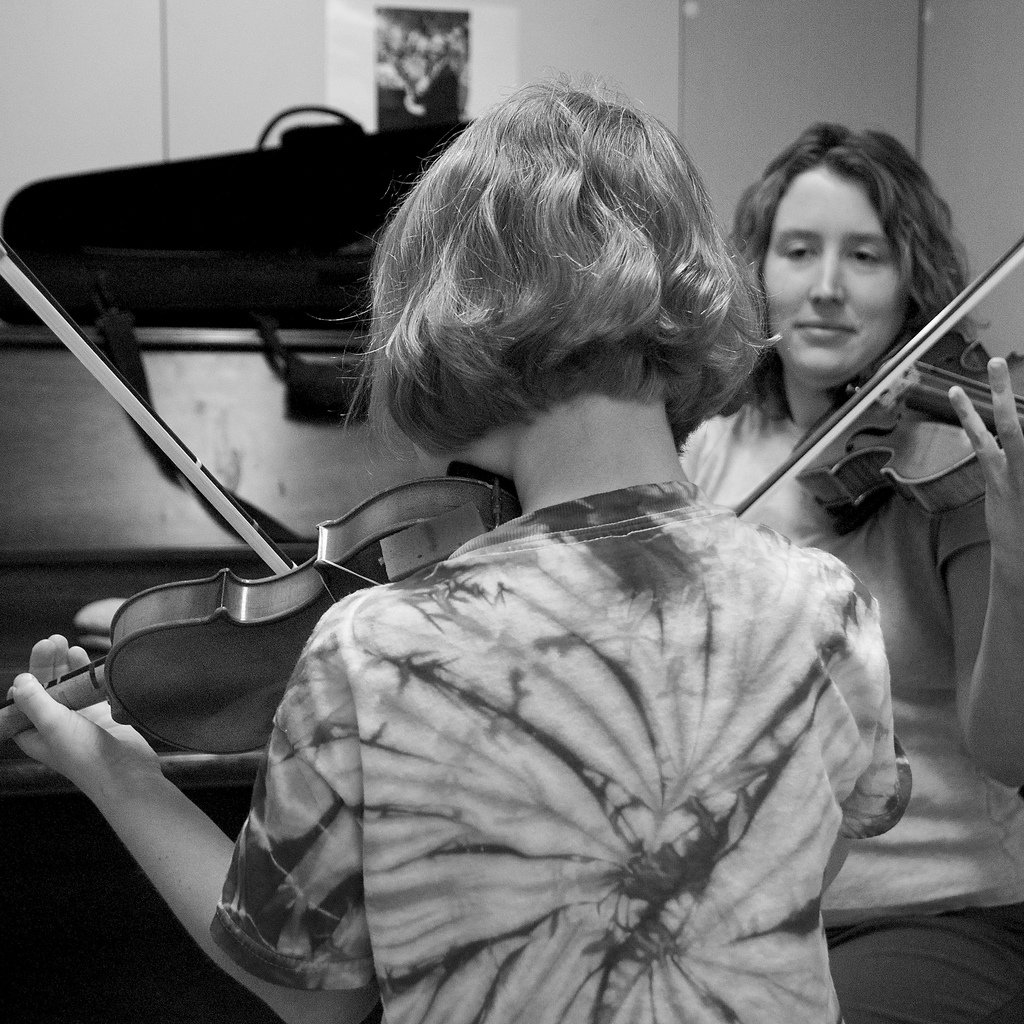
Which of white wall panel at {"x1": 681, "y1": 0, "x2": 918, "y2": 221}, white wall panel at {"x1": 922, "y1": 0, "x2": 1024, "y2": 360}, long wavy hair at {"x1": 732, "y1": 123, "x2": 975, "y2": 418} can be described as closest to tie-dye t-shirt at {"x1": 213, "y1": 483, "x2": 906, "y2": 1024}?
long wavy hair at {"x1": 732, "y1": 123, "x2": 975, "y2": 418}

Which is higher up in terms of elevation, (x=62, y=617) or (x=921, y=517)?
(x=921, y=517)

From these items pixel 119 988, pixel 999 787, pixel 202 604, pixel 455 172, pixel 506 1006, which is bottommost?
pixel 119 988

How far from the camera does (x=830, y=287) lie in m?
1.33

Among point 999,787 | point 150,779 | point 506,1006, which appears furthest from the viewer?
point 999,787

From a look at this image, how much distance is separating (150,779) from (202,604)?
0.43ft

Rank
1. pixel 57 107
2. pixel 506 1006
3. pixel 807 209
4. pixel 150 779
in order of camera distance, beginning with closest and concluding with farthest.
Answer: pixel 506 1006, pixel 150 779, pixel 807 209, pixel 57 107

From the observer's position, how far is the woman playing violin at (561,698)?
63 cm

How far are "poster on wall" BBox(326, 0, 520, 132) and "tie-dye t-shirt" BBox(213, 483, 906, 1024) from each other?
2.02m

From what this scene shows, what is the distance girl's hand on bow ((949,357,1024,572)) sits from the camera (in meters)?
1.03

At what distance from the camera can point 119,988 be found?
1.27 m

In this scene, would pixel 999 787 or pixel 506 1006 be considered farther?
pixel 999 787

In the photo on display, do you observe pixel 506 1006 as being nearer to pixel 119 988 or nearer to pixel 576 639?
pixel 576 639

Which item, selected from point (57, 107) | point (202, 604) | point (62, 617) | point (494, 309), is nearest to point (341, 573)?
point (202, 604)

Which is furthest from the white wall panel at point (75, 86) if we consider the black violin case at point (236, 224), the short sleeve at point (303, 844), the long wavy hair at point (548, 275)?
the short sleeve at point (303, 844)
